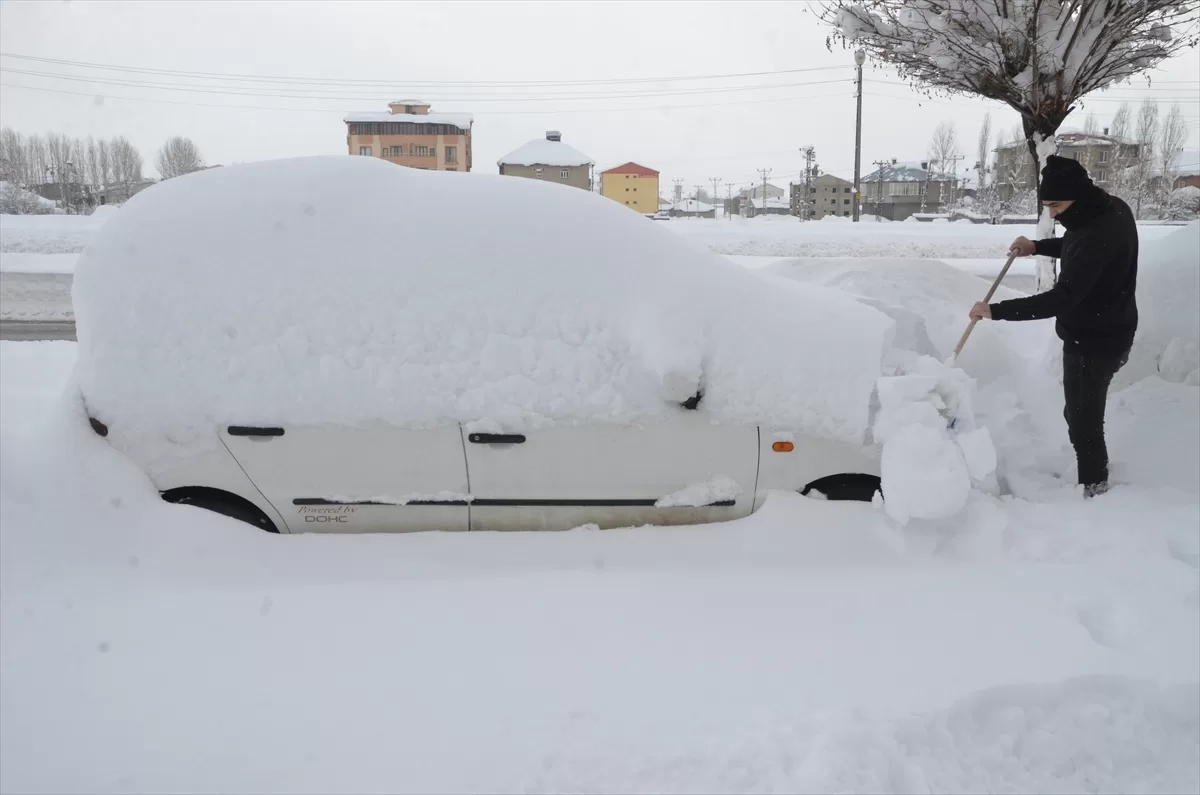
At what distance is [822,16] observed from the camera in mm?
6324

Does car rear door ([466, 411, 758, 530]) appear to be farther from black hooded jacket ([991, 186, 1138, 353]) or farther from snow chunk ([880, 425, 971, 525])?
black hooded jacket ([991, 186, 1138, 353])

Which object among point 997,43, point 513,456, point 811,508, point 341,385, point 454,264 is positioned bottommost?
point 811,508

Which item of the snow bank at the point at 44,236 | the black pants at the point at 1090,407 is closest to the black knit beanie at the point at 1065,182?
the black pants at the point at 1090,407

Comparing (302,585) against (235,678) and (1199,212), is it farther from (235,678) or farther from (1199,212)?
(1199,212)

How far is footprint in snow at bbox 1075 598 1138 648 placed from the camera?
2.62m

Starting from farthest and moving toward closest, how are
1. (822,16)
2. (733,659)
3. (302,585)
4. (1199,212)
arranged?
(1199,212)
(822,16)
(302,585)
(733,659)

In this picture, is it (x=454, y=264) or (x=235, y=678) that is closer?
(x=235, y=678)

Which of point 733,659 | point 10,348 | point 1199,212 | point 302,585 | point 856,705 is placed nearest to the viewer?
point 856,705

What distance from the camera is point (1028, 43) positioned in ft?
18.3

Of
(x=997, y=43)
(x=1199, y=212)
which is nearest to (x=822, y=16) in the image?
(x=997, y=43)

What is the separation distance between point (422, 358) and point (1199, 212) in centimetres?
4152

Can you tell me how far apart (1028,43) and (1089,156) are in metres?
43.6

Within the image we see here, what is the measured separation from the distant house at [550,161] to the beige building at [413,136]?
2.54 m

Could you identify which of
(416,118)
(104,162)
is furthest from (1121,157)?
(104,162)
